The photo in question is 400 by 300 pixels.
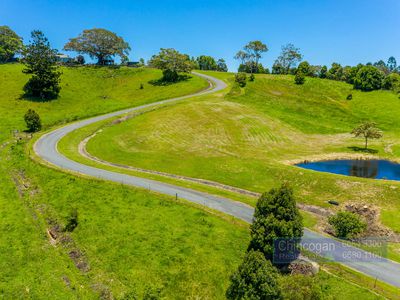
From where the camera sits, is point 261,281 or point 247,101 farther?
point 247,101

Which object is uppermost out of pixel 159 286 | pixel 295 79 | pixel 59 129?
pixel 295 79

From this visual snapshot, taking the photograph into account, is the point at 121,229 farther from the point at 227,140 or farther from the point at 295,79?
the point at 295,79

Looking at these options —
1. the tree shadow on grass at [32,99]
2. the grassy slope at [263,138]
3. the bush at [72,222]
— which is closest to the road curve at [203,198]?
the grassy slope at [263,138]

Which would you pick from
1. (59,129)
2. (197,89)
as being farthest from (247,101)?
(59,129)

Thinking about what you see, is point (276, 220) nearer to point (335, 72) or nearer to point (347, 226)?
point (347, 226)

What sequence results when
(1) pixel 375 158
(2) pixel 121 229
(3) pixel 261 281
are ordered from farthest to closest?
1. (1) pixel 375 158
2. (2) pixel 121 229
3. (3) pixel 261 281

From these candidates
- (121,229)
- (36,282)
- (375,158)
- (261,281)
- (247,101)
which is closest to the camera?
(261,281)
